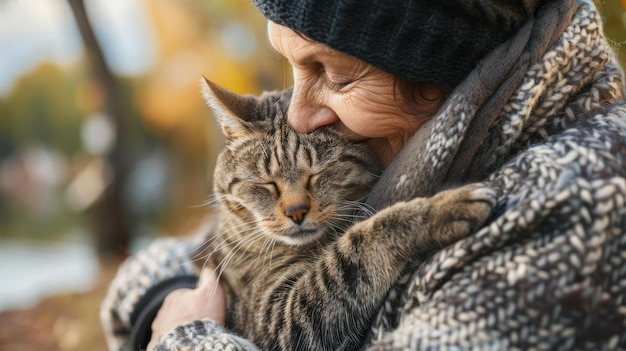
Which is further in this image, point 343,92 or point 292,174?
point 292,174

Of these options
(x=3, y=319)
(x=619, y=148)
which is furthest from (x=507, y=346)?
(x=3, y=319)

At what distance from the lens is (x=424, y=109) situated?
61.9 inches

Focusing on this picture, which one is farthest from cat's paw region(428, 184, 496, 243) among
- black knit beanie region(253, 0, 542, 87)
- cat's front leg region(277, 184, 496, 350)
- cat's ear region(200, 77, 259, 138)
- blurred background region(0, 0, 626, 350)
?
blurred background region(0, 0, 626, 350)

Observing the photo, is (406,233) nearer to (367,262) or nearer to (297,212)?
(367,262)

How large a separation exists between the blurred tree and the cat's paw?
473 centimetres

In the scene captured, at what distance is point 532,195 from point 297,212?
78 centimetres

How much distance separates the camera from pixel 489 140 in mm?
1349

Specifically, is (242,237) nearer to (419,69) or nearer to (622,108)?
(419,69)

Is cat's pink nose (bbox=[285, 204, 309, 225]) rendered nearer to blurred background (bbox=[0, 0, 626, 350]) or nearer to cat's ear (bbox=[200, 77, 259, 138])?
cat's ear (bbox=[200, 77, 259, 138])

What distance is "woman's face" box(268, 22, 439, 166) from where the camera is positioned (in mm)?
1532

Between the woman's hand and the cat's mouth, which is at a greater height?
the cat's mouth

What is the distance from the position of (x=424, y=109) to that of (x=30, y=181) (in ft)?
17.2

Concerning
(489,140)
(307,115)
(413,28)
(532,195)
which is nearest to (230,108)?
(307,115)

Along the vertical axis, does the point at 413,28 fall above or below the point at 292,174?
above
